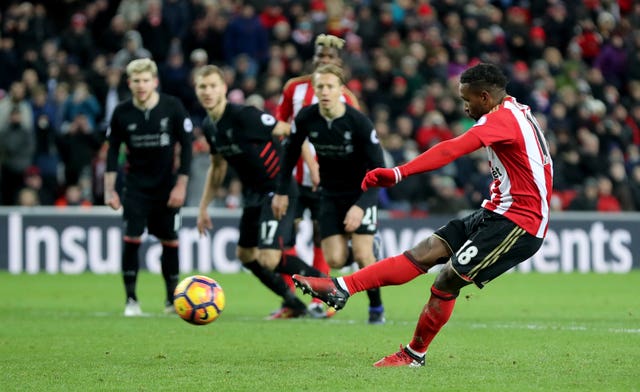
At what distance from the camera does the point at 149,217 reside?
12.7 meters

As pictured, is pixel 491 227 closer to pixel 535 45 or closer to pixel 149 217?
pixel 149 217

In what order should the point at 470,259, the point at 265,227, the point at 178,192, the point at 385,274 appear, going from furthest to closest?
the point at 178,192, the point at 265,227, the point at 385,274, the point at 470,259

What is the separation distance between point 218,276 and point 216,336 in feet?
27.3

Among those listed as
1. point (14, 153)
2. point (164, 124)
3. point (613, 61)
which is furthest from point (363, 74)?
point (164, 124)

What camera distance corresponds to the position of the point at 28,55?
69.1 feet

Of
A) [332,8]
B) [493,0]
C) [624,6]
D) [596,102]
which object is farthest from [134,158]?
[624,6]

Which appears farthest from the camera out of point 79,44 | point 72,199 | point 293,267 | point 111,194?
point 79,44

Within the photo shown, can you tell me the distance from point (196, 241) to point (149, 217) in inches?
261

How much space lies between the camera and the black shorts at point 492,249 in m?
7.88

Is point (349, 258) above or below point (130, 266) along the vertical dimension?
above

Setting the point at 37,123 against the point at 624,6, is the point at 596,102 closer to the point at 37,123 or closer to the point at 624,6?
the point at 624,6

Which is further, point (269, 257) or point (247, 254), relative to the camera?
point (247, 254)

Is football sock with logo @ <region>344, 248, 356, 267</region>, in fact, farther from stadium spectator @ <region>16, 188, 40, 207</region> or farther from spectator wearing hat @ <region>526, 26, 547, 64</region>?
spectator wearing hat @ <region>526, 26, 547, 64</region>

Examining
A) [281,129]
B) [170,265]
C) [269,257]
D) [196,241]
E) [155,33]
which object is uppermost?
[155,33]
